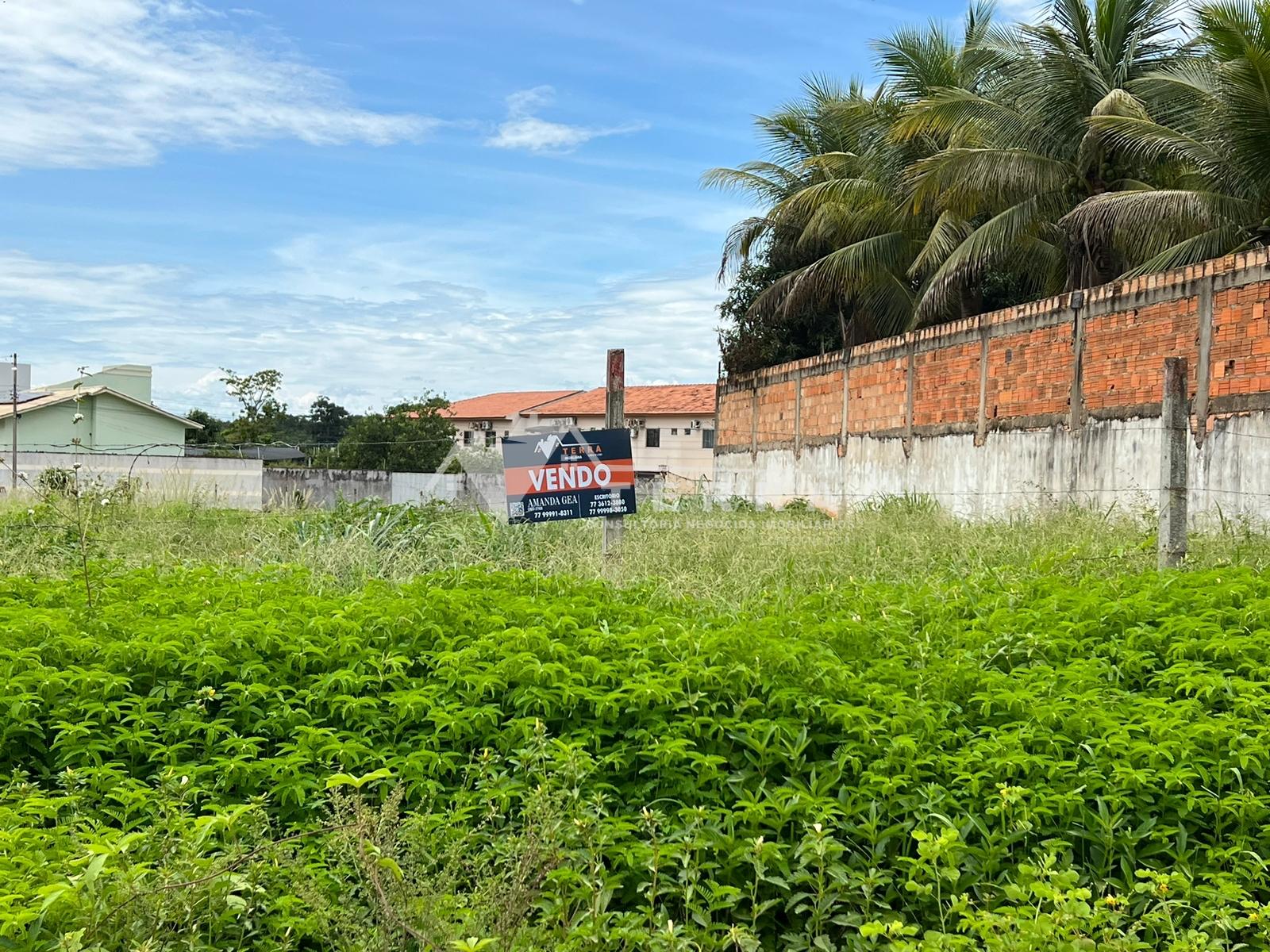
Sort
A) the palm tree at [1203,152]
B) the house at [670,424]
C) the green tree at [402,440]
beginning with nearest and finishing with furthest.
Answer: the palm tree at [1203,152], the green tree at [402,440], the house at [670,424]

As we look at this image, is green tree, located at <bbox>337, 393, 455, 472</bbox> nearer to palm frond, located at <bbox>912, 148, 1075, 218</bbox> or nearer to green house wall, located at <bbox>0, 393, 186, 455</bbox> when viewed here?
green house wall, located at <bbox>0, 393, 186, 455</bbox>

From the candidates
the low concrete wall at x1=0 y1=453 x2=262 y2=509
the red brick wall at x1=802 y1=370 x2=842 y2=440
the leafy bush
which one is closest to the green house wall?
the low concrete wall at x1=0 y1=453 x2=262 y2=509

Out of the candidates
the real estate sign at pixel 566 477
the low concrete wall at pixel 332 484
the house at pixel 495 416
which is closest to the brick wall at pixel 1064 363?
the real estate sign at pixel 566 477

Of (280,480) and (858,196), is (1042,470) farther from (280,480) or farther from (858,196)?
(280,480)

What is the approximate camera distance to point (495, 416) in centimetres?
5616

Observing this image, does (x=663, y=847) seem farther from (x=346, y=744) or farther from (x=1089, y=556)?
(x=1089, y=556)

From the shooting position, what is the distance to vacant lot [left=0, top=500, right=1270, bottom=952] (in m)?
2.91

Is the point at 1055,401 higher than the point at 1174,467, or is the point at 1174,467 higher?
the point at 1055,401

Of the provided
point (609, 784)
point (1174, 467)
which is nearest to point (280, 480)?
point (1174, 467)

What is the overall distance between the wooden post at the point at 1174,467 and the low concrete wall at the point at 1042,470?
259 cm

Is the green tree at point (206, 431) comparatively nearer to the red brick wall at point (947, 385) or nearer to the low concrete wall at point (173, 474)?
the low concrete wall at point (173, 474)

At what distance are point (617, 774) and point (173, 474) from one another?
1384 centimetres

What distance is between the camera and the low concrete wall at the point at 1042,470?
10.3 m

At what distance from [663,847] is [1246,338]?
9.40 metres
